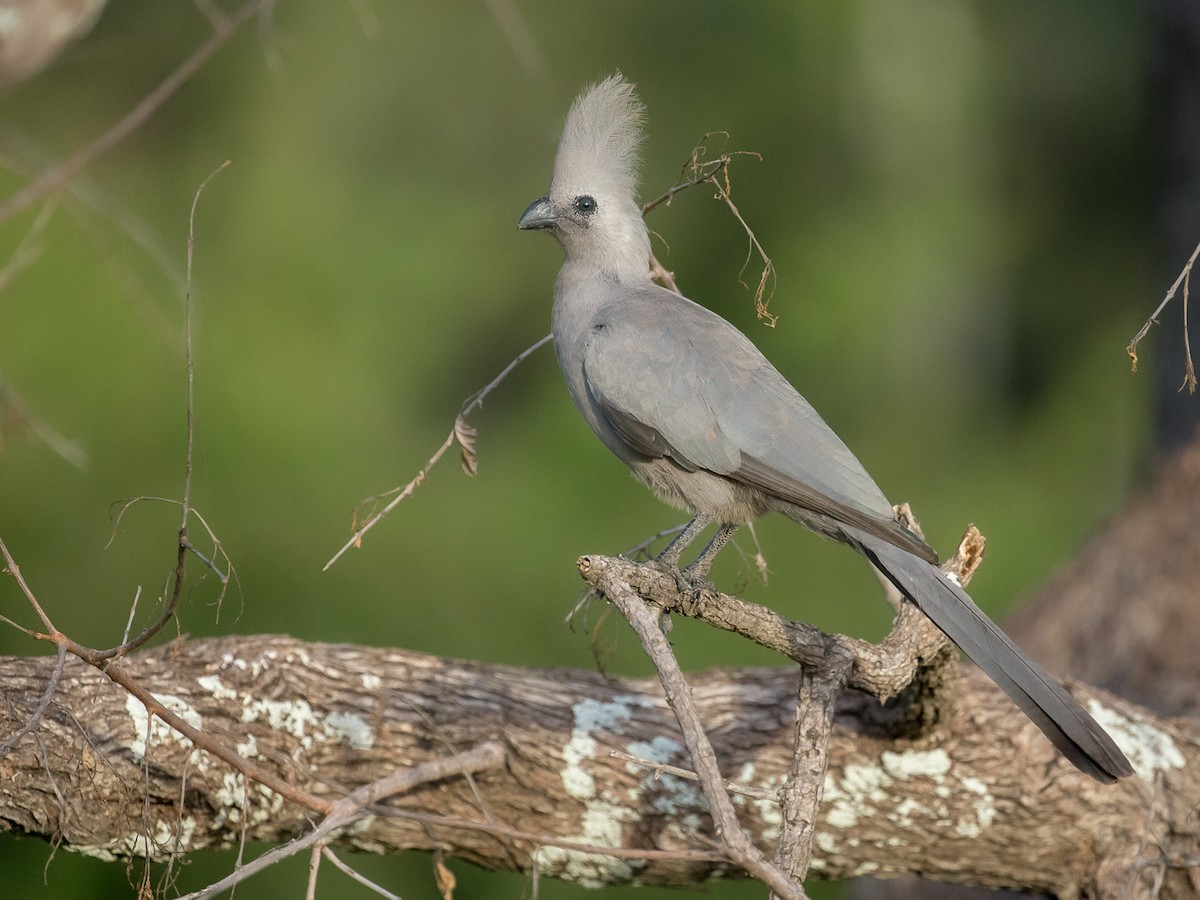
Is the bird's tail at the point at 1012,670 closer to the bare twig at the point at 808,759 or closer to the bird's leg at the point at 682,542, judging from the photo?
the bare twig at the point at 808,759

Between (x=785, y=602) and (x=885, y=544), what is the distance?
6378 millimetres

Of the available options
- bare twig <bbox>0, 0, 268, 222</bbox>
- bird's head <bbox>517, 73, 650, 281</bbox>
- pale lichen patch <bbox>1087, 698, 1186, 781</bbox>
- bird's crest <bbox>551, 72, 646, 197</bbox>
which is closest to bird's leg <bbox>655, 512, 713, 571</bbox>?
bird's head <bbox>517, 73, 650, 281</bbox>

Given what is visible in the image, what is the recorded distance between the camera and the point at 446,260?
10.3m

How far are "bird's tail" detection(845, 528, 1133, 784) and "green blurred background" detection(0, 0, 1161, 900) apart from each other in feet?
17.8

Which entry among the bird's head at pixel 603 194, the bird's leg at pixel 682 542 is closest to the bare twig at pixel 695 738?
the bird's leg at pixel 682 542

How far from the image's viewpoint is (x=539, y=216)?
3.50 meters

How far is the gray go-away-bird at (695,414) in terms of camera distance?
2668mm

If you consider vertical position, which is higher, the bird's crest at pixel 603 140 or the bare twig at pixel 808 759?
the bird's crest at pixel 603 140

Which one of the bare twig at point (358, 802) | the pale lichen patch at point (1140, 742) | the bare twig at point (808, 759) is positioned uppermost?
the pale lichen patch at point (1140, 742)

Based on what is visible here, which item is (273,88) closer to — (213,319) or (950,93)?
(213,319)

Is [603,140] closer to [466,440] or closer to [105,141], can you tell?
[466,440]

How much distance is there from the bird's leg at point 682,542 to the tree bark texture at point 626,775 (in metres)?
0.56

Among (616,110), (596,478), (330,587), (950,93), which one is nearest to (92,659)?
(616,110)

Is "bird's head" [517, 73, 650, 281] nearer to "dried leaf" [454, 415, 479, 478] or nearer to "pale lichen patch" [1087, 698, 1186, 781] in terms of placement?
"dried leaf" [454, 415, 479, 478]
